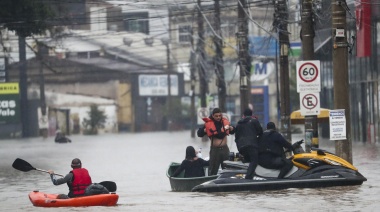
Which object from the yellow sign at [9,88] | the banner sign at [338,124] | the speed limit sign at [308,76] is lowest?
the banner sign at [338,124]

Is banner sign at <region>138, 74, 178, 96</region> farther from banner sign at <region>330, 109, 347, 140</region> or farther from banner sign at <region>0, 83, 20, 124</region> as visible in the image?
→ banner sign at <region>330, 109, 347, 140</region>

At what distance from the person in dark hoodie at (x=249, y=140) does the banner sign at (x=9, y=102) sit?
63750 mm

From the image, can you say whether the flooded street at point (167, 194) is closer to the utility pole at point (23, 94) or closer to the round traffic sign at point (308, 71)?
the round traffic sign at point (308, 71)

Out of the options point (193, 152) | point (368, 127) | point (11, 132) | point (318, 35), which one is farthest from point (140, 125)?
point (193, 152)

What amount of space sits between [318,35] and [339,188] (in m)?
36.6

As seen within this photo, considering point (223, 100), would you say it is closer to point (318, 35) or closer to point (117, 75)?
point (318, 35)

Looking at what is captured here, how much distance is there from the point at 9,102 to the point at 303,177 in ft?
218

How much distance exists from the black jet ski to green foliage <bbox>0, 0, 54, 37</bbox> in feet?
72.9

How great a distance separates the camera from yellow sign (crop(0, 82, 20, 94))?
8469cm

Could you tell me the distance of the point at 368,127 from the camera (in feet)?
166

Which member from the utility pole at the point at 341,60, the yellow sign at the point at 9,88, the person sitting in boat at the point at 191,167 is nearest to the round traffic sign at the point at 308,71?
the utility pole at the point at 341,60

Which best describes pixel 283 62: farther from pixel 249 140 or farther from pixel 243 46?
pixel 249 140

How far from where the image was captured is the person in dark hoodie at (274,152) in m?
21.4

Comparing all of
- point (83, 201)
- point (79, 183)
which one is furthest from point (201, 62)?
point (83, 201)
